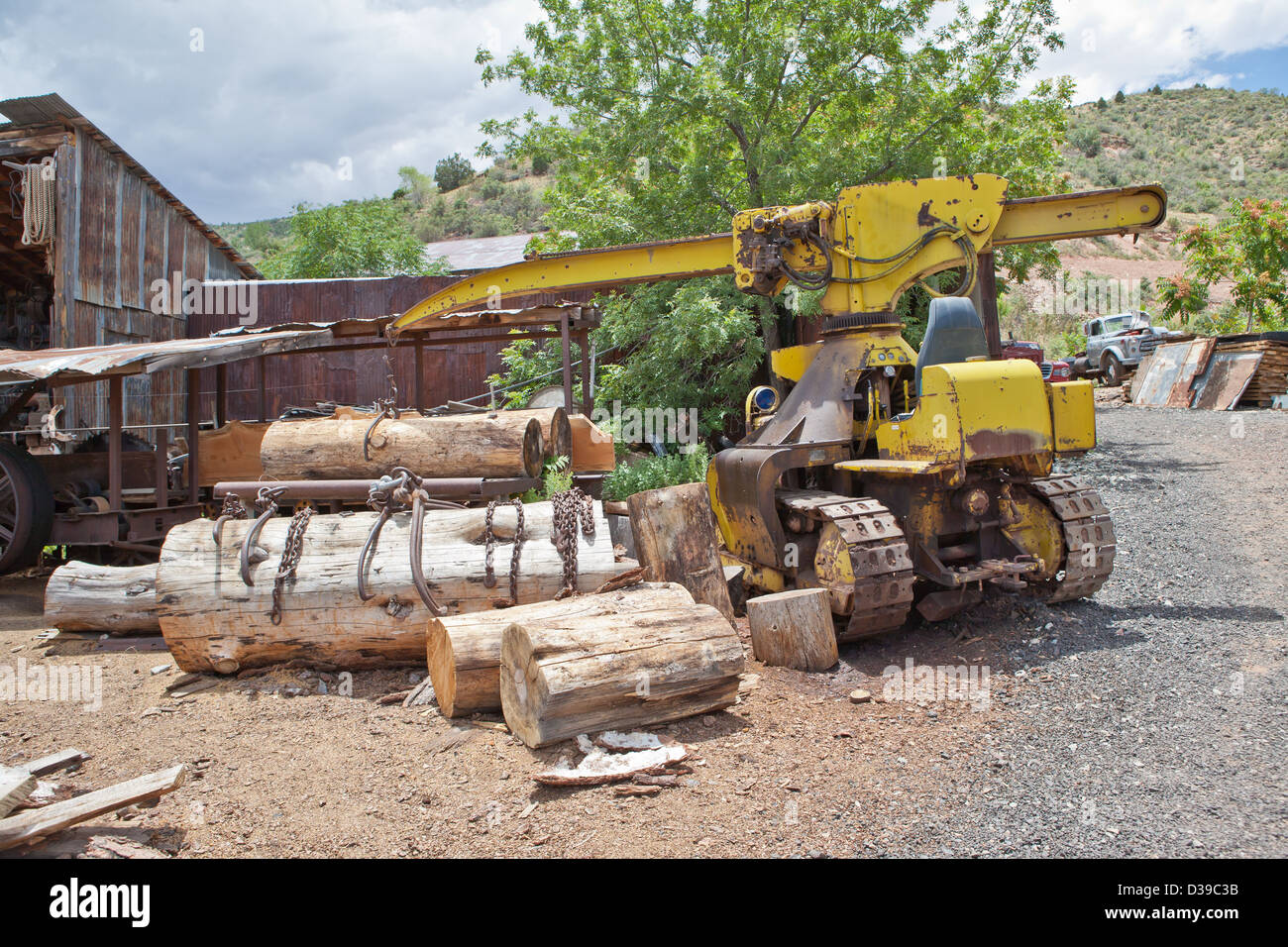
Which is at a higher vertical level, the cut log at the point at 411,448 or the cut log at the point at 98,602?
the cut log at the point at 411,448

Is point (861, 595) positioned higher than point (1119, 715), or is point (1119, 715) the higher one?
point (861, 595)

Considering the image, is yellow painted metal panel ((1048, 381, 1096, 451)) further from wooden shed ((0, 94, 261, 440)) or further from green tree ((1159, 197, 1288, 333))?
green tree ((1159, 197, 1288, 333))

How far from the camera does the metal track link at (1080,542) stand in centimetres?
612

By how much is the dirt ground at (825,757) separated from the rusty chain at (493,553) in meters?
0.91

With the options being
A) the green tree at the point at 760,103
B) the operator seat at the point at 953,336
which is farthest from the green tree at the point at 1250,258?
the operator seat at the point at 953,336

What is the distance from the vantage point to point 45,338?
58.5 ft

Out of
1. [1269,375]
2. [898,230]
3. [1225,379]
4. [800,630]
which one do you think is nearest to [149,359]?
[800,630]

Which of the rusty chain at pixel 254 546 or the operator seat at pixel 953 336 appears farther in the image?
the operator seat at pixel 953 336

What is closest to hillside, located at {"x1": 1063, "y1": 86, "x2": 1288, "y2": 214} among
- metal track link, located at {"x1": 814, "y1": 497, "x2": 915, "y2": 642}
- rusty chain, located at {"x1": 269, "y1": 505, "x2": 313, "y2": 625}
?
metal track link, located at {"x1": 814, "y1": 497, "x2": 915, "y2": 642}

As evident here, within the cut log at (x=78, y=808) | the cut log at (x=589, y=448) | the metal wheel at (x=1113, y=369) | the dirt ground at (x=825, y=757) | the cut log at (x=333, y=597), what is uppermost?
the metal wheel at (x=1113, y=369)

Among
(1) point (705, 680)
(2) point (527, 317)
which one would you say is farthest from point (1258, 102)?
(1) point (705, 680)

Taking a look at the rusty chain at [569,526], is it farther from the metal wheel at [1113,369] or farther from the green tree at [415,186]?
the green tree at [415,186]
